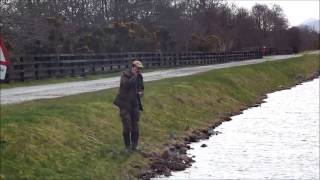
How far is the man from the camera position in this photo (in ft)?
47.6

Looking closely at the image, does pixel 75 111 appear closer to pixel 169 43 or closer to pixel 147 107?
pixel 147 107

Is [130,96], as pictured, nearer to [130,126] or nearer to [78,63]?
[130,126]

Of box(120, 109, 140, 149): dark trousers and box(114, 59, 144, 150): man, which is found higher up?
box(114, 59, 144, 150): man

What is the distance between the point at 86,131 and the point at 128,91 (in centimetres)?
239

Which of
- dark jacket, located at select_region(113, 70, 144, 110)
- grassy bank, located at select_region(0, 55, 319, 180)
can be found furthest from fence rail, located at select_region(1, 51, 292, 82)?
dark jacket, located at select_region(113, 70, 144, 110)

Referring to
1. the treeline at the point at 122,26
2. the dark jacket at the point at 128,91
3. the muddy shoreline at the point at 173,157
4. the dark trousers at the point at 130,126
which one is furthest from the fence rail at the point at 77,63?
the dark jacket at the point at 128,91

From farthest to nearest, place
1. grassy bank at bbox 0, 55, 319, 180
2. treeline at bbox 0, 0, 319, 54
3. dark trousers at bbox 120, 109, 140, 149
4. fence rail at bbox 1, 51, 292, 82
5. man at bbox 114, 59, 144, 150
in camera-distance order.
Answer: treeline at bbox 0, 0, 319, 54
fence rail at bbox 1, 51, 292, 82
dark trousers at bbox 120, 109, 140, 149
man at bbox 114, 59, 144, 150
grassy bank at bbox 0, 55, 319, 180

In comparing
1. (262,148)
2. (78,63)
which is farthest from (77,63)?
(262,148)

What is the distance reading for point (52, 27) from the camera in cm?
3866

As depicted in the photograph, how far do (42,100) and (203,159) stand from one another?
5838 millimetres

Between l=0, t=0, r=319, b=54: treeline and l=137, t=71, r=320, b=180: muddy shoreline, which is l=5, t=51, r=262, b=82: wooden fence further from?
l=137, t=71, r=320, b=180: muddy shoreline

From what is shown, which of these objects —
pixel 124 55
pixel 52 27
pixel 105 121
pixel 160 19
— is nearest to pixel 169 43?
pixel 160 19

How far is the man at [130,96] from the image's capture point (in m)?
Answer: 14.5

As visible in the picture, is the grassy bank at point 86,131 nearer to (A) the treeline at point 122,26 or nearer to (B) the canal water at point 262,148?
(B) the canal water at point 262,148
